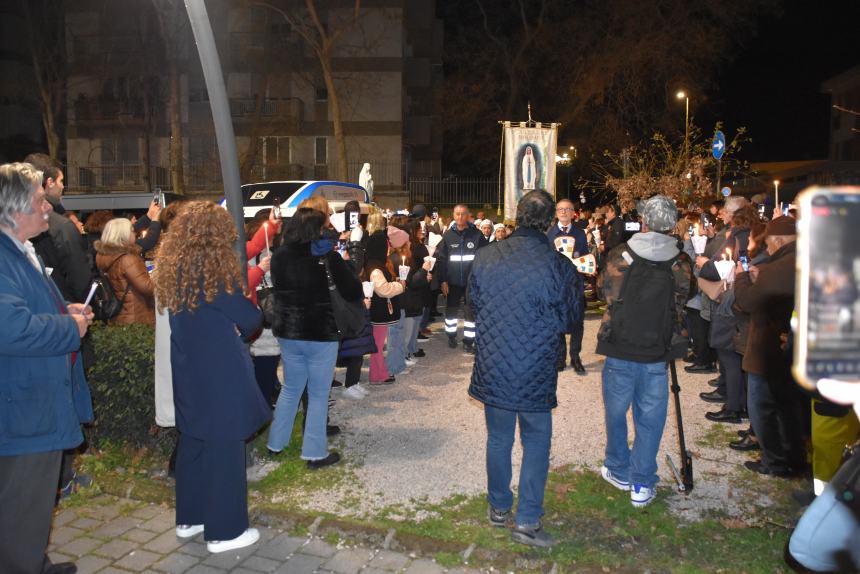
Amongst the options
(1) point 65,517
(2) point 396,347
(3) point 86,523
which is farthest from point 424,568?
(2) point 396,347

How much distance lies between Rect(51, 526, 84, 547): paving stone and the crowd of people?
1.05ft

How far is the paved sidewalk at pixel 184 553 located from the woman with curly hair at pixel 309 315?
3.52 ft

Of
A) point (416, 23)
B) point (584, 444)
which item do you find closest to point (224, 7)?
point (416, 23)

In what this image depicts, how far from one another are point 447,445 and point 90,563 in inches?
114

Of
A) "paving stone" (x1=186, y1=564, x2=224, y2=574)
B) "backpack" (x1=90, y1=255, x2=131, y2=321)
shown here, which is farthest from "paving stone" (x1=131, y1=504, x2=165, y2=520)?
"backpack" (x1=90, y1=255, x2=131, y2=321)

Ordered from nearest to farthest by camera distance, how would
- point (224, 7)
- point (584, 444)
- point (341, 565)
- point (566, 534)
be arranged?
point (341, 565) < point (566, 534) < point (584, 444) < point (224, 7)

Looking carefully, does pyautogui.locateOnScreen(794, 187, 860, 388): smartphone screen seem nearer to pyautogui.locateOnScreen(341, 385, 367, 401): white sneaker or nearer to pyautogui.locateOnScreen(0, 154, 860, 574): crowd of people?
pyautogui.locateOnScreen(0, 154, 860, 574): crowd of people

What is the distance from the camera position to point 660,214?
4750 millimetres

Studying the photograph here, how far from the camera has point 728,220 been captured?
8.12 metres

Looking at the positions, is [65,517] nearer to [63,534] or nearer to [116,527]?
[63,534]

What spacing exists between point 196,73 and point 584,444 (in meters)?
34.4

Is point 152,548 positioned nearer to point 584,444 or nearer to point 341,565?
point 341,565

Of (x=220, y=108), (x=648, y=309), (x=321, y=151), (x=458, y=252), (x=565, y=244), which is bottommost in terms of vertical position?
(x=648, y=309)

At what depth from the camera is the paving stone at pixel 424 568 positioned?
4.11 m
